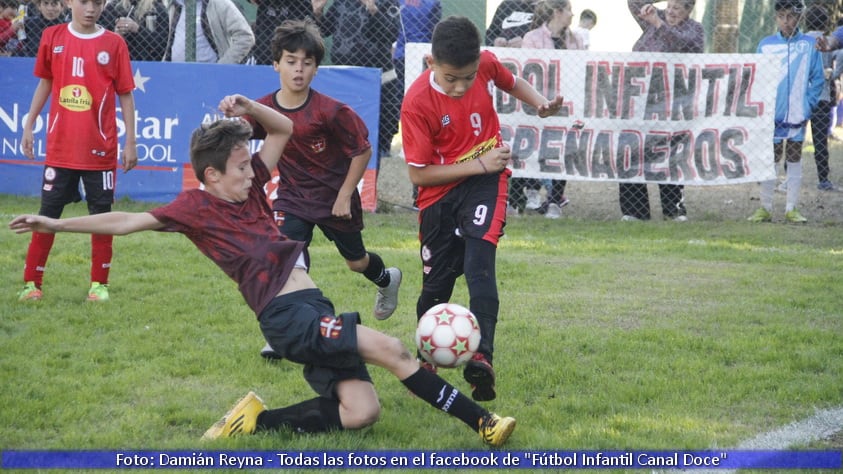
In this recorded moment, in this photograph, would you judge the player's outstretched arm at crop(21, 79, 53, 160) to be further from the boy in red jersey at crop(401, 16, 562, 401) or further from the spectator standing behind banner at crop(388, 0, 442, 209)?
the spectator standing behind banner at crop(388, 0, 442, 209)

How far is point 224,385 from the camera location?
5.13 metres

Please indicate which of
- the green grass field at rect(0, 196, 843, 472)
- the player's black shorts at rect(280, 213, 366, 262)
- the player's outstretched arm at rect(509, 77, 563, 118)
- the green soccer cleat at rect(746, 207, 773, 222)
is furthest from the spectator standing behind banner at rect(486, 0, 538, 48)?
the player's outstretched arm at rect(509, 77, 563, 118)

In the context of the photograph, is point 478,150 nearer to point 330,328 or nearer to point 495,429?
point 330,328

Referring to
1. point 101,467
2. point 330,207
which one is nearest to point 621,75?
point 330,207

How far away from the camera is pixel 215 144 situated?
435 cm

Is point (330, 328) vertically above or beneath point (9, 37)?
above

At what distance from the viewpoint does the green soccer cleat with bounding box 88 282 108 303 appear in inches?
267

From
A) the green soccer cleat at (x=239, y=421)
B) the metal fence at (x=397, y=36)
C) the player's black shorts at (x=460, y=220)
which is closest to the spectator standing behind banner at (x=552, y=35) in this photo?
the metal fence at (x=397, y=36)

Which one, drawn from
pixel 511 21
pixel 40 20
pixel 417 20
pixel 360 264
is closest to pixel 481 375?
pixel 360 264

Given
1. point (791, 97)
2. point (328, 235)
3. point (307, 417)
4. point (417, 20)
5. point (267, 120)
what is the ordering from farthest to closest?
point (417, 20), point (791, 97), point (328, 235), point (267, 120), point (307, 417)

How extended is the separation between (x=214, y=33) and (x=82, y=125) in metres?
4.47

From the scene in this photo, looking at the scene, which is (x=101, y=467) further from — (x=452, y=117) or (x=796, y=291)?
(x=796, y=291)

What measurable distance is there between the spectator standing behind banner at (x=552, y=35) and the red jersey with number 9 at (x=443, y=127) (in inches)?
227

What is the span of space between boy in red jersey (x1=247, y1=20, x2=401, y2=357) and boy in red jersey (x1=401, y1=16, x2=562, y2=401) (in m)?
0.64
